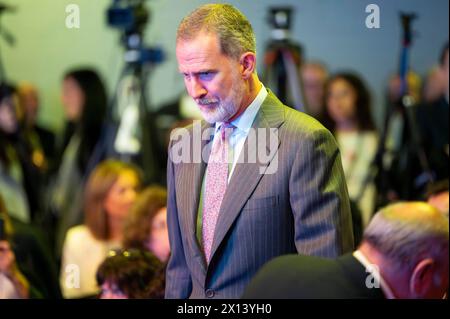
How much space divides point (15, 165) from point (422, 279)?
4.06 metres

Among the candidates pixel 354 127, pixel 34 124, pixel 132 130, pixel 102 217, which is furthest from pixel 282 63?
pixel 34 124

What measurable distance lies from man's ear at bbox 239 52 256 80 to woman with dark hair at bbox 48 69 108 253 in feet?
10.3

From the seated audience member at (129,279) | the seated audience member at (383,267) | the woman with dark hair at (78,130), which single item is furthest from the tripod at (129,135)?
the seated audience member at (383,267)

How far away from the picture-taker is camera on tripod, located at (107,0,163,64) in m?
4.61

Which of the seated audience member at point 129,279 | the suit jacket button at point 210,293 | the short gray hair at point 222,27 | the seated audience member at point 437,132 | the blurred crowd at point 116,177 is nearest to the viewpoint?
the short gray hair at point 222,27

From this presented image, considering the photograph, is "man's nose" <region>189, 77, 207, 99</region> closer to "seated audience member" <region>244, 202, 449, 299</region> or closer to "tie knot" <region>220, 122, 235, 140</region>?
"tie knot" <region>220, 122, 235, 140</region>

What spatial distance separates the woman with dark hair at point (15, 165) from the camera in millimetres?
5742

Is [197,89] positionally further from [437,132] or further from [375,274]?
[437,132]

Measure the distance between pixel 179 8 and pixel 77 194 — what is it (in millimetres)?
2326

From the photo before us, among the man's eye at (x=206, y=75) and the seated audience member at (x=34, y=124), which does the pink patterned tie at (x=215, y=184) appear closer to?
the man's eye at (x=206, y=75)

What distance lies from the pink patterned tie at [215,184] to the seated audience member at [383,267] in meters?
0.31
